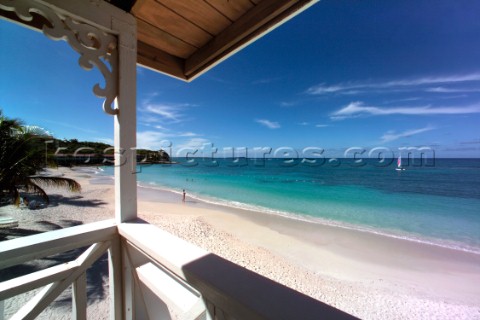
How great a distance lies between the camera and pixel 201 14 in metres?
1.18

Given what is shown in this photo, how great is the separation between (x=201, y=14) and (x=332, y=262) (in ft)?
24.0

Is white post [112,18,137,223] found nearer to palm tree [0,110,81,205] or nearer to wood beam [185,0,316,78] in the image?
wood beam [185,0,316,78]

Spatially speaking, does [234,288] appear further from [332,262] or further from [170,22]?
[332,262]

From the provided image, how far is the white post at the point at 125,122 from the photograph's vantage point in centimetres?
110

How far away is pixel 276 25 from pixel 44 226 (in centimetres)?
1030

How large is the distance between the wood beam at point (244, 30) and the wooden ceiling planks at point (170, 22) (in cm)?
9

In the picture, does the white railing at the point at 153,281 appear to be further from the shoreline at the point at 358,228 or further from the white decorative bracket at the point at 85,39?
the shoreline at the point at 358,228

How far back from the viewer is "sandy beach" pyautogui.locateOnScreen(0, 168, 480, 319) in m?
4.33

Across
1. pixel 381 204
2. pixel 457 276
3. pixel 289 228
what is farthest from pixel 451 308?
pixel 381 204

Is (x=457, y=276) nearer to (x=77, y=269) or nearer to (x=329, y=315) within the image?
(x=329, y=315)

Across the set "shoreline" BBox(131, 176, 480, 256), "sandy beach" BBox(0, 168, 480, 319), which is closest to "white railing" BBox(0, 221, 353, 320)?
"sandy beach" BBox(0, 168, 480, 319)

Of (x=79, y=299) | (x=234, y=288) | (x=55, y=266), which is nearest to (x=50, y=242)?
(x=55, y=266)

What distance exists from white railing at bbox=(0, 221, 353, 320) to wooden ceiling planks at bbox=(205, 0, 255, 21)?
4.07 feet

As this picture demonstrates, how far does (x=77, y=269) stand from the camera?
97 centimetres
